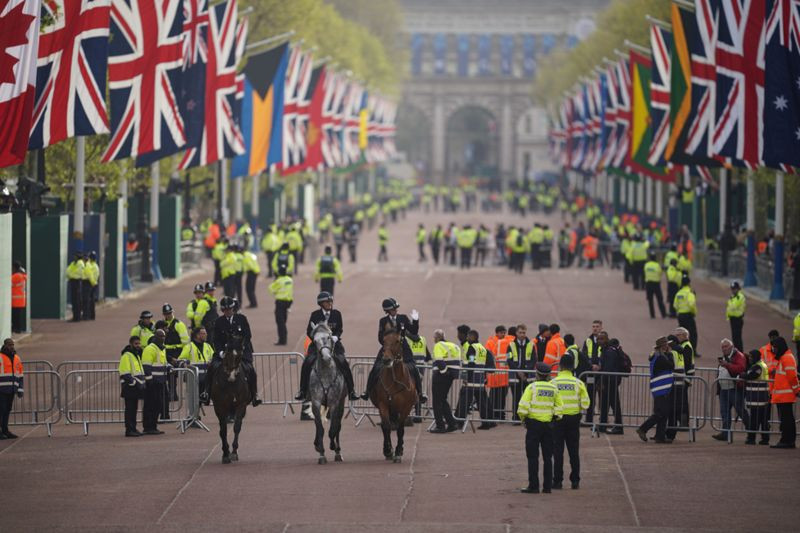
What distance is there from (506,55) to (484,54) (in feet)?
8.89

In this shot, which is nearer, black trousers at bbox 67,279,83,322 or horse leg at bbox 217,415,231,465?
horse leg at bbox 217,415,231,465

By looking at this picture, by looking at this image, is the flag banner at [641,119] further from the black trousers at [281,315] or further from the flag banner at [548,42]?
the flag banner at [548,42]

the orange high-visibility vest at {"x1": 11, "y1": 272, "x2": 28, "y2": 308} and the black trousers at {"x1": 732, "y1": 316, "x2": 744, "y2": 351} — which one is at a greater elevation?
the orange high-visibility vest at {"x1": 11, "y1": 272, "x2": 28, "y2": 308}

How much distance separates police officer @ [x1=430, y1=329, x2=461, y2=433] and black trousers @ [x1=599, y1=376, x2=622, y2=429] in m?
1.96

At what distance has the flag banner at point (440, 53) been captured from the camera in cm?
18012

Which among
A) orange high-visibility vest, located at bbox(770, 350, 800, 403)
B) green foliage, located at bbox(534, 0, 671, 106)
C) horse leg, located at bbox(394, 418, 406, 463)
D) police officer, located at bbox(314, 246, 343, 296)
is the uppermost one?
green foliage, located at bbox(534, 0, 671, 106)

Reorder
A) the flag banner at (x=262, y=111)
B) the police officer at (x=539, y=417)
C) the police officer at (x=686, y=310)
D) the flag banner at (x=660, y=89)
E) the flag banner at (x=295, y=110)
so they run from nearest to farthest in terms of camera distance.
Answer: the police officer at (x=539, y=417) → the police officer at (x=686, y=310) → the flag banner at (x=660, y=89) → the flag banner at (x=262, y=111) → the flag banner at (x=295, y=110)

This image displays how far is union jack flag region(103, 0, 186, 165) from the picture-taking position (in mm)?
37562

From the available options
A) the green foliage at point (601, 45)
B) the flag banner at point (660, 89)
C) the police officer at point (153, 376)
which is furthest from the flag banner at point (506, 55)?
the police officer at point (153, 376)

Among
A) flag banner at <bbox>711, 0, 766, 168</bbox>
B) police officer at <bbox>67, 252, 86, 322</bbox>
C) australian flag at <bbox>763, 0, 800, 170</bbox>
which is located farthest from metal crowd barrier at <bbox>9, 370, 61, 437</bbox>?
flag banner at <bbox>711, 0, 766, 168</bbox>

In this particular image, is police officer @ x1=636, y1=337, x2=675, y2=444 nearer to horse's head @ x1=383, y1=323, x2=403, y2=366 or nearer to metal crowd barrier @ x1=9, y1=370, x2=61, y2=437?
horse's head @ x1=383, y1=323, x2=403, y2=366

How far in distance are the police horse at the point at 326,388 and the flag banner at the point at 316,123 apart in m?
49.8

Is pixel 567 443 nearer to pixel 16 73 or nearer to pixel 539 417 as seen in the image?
pixel 539 417

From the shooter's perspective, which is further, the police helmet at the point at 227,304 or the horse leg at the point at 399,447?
the police helmet at the point at 227,304
